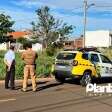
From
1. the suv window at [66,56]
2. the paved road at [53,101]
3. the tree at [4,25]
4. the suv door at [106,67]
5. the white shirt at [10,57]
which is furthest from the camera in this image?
the tree at [4,25]

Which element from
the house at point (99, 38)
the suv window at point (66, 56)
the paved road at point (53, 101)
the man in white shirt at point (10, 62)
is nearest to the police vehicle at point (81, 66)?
the suv window at point (66, 56)

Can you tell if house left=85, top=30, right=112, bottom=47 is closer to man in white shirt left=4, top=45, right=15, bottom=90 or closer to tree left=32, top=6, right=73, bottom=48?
tree left=32, top=6, right=73, bottom=48

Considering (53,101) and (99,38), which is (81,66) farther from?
(99,38)

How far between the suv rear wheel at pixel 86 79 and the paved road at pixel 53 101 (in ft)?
3.05

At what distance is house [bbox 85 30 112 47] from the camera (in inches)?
4021

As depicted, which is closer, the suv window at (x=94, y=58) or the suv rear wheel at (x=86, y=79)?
the suv rear wheel at (x=86, y=79)

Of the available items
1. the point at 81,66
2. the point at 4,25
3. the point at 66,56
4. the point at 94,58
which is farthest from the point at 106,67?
the point at 4,25


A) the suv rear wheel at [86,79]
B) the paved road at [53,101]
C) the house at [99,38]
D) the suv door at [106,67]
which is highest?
the house at [99,38]

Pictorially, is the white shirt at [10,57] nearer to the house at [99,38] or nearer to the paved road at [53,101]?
the paved road at [53,101]

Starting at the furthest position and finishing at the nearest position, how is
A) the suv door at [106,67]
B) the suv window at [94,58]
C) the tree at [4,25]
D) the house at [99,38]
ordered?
1. the house at [99,38]
2. the tree at [4,25]
3. the suv door at [106,67]
4. the suv window at [94,58]

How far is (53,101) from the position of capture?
47.0ft

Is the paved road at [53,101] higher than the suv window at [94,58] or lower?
lower

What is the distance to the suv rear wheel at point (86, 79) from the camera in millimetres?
19734

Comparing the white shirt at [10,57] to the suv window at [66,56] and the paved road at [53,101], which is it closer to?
the paved road at [53,101]
